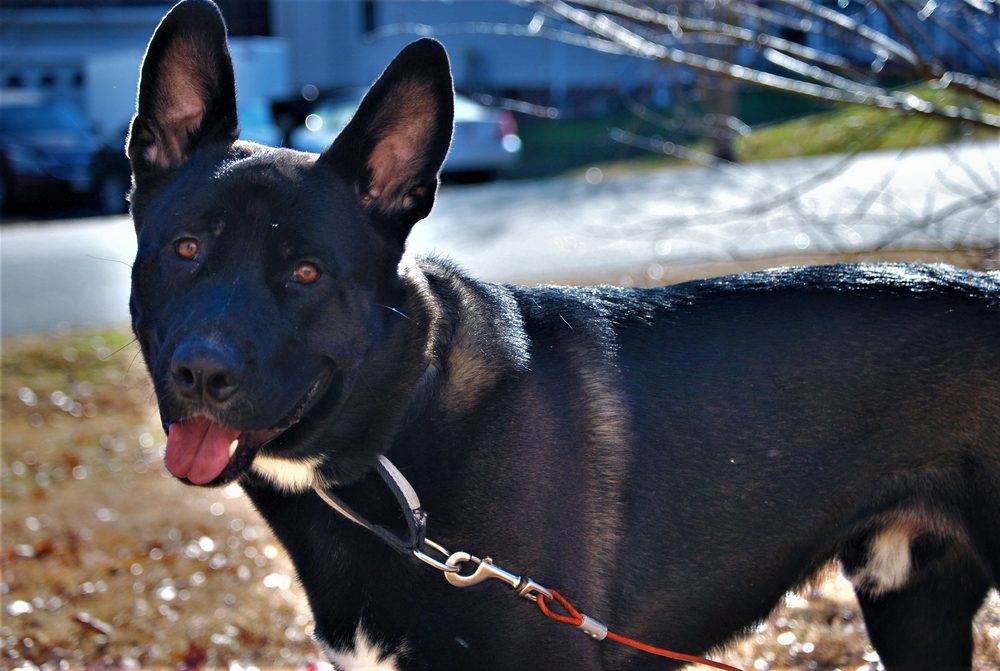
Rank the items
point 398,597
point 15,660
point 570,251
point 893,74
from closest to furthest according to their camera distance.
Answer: point 398,597 < point 15,660 < point 893,74 < point 570,251

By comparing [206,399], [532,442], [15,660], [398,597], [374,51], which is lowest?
[374,51]

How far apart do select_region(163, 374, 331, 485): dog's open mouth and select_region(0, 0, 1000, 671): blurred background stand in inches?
62.5

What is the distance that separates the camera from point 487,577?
260 cm

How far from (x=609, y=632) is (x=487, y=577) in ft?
1.28

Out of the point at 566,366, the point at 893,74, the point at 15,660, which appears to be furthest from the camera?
the point at 893,74

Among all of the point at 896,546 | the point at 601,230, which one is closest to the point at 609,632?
the point at 896,546

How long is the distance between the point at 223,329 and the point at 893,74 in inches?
141

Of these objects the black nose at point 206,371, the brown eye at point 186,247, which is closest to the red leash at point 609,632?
the black nose at point 206,371

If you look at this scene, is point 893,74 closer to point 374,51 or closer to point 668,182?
point 668,182

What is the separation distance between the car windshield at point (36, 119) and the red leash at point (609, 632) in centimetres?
1791

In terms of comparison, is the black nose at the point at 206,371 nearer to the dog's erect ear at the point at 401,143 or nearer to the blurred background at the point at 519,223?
the dog's erect ear at the point at 401,143

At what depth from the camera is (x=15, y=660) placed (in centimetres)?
430

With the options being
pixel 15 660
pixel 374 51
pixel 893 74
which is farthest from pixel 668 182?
pixel 374 51

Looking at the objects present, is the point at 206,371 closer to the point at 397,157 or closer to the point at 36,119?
the point at 397,157
